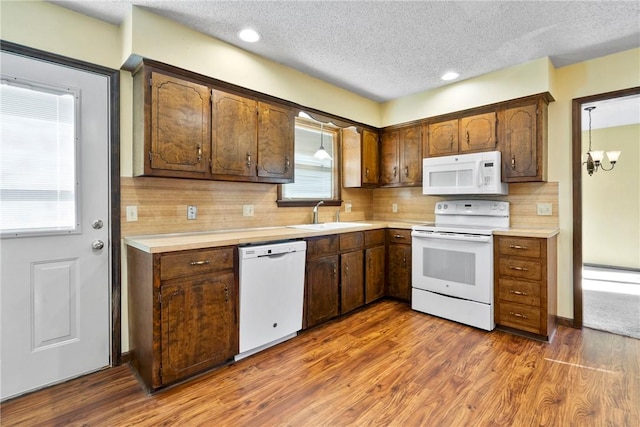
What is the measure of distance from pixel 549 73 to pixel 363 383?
307 cm

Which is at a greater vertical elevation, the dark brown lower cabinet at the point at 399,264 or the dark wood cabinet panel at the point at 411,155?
the dark wood cabinet panel at the point at 411,155

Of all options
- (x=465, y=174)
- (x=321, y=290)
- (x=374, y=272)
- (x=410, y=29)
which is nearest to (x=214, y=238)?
(x=321, y=290)

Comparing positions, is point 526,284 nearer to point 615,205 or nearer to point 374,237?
point 374,237

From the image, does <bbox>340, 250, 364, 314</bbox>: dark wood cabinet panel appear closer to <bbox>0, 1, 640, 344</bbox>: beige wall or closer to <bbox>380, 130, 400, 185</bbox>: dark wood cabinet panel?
<bbox>0, 1, 640, 344</bbox>: beige wall

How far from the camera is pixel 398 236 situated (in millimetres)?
3650

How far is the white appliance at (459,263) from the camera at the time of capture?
9.61 ft

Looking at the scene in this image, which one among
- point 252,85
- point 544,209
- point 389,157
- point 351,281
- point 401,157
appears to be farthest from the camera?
point 389,157

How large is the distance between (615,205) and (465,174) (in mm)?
3946

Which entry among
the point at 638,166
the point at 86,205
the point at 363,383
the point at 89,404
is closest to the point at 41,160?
the point at 86,205

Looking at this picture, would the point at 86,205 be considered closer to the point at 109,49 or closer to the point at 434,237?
the point at 109,49

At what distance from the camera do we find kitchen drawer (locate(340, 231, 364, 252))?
3137 mm

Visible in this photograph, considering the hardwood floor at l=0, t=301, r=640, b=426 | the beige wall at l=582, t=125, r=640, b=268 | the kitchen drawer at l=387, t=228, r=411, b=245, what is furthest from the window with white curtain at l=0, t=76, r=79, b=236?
the beige wall at l=582, t=125, r=640, b=268

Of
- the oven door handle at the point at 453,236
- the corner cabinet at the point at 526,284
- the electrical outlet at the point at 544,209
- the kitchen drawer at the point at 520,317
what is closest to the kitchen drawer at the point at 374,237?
the oven door handle at the point at 453,236

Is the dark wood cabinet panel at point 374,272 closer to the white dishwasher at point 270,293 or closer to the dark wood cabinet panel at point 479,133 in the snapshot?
the white dishwasher at point 270,293
